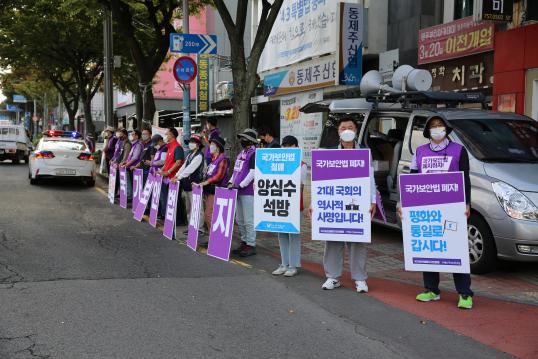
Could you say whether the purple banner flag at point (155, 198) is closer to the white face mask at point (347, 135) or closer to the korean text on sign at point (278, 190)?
the korean text on sign at point (278, 190)

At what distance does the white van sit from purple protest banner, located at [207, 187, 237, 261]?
2015 cm

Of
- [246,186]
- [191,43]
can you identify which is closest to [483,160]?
[246,186]

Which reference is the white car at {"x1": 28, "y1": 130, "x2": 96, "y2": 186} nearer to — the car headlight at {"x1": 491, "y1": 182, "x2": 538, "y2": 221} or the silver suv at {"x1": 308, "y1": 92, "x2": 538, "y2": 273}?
the silver suv at {"x1": 308, "y1": 92, "x2": 538, "y2": 273}

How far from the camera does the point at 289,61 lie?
19891 mm

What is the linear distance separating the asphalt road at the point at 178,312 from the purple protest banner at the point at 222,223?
0.20 metres

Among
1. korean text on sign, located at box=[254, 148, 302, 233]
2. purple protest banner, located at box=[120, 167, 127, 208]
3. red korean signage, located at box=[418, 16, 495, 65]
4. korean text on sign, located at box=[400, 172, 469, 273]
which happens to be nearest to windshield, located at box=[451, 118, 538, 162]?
korean text on sign, located at box=[400, 172, 469, 273]

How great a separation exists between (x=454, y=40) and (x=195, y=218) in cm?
800

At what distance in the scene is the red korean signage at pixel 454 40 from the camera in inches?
487

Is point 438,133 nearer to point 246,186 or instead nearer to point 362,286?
point 362,286

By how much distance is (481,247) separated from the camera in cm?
677

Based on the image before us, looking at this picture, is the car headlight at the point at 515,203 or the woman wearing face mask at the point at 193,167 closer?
the car headlight at the point at 515,203

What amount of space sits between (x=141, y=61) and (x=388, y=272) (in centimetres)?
1194

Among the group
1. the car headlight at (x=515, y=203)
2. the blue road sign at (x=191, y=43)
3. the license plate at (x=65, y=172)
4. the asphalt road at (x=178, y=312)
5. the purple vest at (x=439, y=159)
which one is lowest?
the asphalt road at (x=178, y=312)

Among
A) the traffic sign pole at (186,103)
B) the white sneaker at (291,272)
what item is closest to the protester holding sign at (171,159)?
the traffic sign pole at (186,103)
